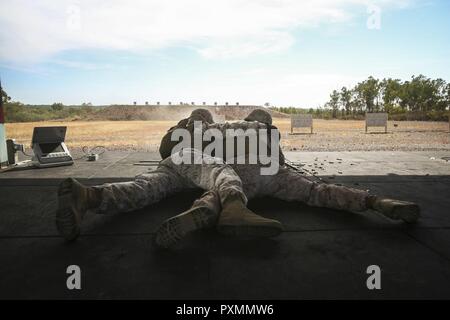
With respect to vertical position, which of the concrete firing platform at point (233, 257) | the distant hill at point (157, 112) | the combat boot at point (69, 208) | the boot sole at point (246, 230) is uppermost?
the distant hill at point (157, 112)

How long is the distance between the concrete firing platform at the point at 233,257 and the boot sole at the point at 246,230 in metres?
0.09

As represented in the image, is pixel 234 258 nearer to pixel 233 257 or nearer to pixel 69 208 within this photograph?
pixel 233 257

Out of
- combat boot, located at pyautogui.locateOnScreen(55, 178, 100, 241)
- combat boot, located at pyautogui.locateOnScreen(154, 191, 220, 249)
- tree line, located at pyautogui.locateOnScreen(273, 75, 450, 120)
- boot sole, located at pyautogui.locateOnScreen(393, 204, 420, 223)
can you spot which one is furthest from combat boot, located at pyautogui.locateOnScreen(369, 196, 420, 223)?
tree line, located at pyautogui.locateOnScreen(273, 75, 450, 120)

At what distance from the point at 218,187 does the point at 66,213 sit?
900 millimetres

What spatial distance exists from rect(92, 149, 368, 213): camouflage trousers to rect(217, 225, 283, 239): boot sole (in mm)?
205

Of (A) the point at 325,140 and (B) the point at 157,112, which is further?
(B) the point at 157,112

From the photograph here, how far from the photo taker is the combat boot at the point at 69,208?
5.63 ft

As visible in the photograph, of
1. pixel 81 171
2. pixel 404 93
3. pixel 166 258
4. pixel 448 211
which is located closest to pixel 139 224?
pixel 166 258

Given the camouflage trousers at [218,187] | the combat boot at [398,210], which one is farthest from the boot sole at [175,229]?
the combat boot at [398,210]

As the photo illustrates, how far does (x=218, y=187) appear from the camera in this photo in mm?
2014

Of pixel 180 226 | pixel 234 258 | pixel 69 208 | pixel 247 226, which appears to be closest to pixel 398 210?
pixel 247 226

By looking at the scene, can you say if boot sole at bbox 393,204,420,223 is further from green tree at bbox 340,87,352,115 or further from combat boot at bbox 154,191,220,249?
green tree at bbox 340,87,352,115

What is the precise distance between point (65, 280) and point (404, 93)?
58.4m

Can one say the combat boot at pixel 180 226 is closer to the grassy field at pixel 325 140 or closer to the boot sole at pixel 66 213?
the boot sole at pixel 66 213
